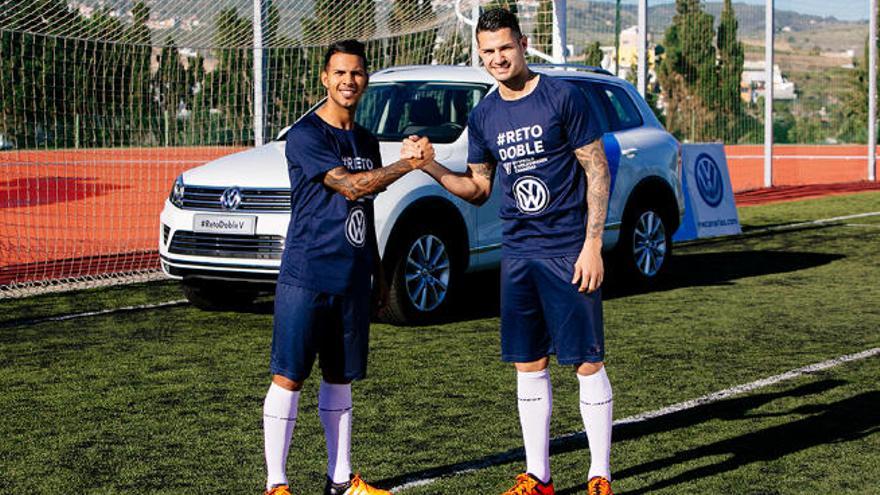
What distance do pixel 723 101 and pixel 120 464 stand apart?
26.7 meters

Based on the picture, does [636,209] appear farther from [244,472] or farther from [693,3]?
[693,3]

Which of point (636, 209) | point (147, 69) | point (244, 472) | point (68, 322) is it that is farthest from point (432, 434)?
point (147, 69)

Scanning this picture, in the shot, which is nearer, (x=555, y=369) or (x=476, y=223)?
(x=555, y=369)

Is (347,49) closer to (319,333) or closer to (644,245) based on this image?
(319,333)

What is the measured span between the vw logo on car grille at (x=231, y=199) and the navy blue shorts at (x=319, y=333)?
433 centimetres

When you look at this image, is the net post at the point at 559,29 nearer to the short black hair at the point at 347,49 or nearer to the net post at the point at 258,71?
the net post at the point at 258,71

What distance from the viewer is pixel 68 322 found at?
33.1 feet

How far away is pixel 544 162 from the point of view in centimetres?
524

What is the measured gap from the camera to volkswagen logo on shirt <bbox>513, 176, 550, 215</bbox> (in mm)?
5270

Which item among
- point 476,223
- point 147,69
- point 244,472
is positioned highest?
point 147,69

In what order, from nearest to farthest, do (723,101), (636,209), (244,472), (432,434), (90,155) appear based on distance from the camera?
(244,472) → (432,434) → (636,209) → (90,155) → (723,101)

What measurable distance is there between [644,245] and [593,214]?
6663 mm

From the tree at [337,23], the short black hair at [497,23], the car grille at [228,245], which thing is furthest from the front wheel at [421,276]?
the tree at [337,23]

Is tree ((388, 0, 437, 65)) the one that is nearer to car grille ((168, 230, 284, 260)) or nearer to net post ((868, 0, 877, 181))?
car grille ((168, 230, 284, 260))
